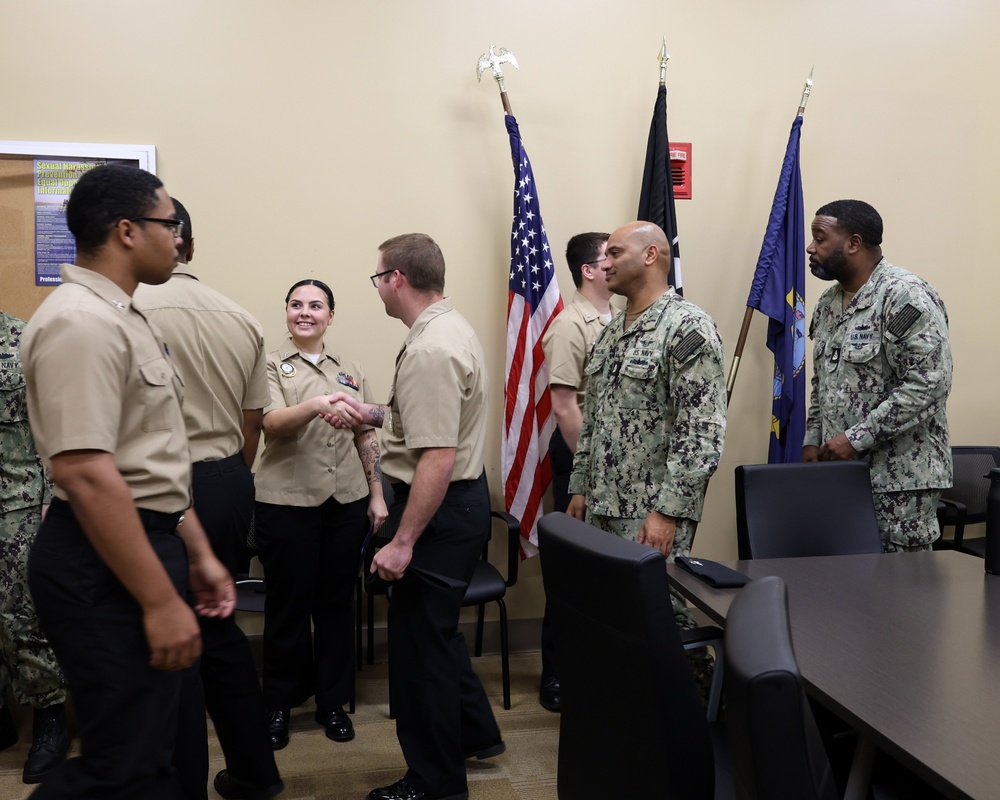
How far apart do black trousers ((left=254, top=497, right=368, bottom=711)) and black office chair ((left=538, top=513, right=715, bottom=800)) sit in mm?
1558

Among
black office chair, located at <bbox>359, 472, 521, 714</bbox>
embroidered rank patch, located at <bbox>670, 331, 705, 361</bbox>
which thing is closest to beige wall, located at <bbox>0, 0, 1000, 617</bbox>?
black office chair, located at <bbox>359, 472, 521, 714</bbox>

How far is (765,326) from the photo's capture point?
397cm

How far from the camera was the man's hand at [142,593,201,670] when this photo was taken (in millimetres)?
1527

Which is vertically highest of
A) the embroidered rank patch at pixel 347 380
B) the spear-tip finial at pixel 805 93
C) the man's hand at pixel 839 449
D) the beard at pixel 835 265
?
the spear-tip finial at pixel 805 93

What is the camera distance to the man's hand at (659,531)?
7.67 feet

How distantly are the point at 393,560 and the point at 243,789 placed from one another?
2.75 ft

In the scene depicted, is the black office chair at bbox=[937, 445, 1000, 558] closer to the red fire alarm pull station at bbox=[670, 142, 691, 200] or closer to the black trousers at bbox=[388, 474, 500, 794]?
the red fire alarm pull station at bbox=[670, 142, 691, 200]

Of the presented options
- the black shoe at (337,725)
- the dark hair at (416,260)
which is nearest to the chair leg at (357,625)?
the black shoe at (337,725)

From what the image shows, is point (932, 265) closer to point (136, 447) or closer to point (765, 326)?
point (765, 326)

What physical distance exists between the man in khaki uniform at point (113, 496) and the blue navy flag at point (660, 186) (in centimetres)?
234

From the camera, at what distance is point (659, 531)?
2.34 m

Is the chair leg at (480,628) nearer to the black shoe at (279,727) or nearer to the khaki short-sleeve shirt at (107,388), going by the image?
the black shoe at (279,727)

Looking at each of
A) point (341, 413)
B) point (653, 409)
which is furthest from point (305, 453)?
point (653, 409)

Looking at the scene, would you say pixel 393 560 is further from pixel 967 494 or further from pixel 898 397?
pixel 967 494
